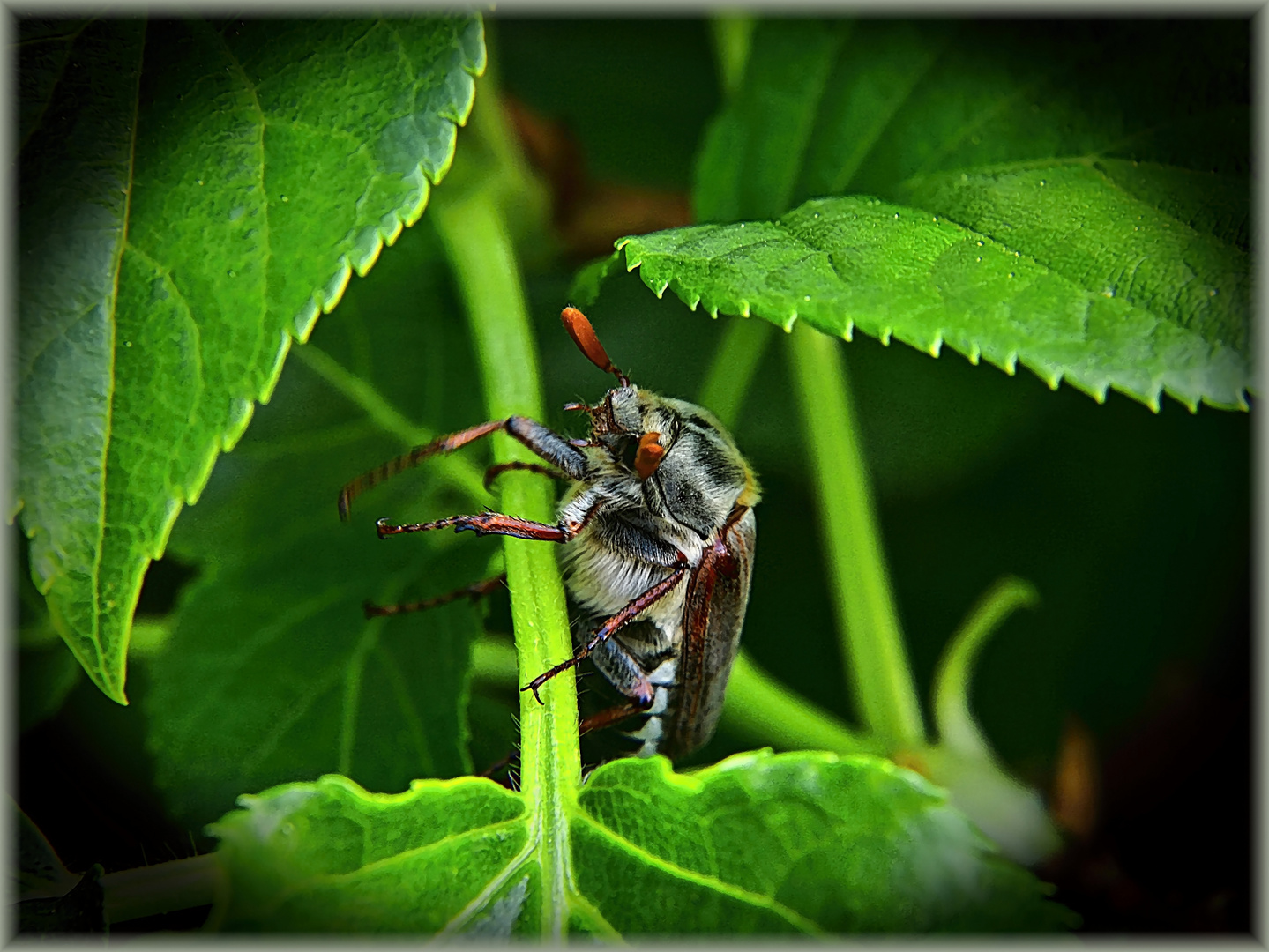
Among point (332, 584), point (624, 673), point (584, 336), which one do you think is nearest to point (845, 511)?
point (624, 673)

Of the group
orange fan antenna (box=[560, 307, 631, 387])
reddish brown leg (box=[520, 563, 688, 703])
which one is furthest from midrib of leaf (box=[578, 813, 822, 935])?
orange fan antenna (box=[560, 307, 631, 387])

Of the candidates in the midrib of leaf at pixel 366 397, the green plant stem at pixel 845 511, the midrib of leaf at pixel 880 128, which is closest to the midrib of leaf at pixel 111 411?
the midrib of leaf at pixel 366 397

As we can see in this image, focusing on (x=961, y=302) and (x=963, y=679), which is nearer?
(x=961, y=302)

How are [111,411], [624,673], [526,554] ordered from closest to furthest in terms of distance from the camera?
[111,411]
[526,554]
[624,673]

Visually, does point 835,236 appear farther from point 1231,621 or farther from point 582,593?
point 1231,621

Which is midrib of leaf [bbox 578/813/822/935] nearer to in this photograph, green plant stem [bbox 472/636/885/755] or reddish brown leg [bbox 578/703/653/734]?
reddish brown leg [bbox 578/703/653/734]

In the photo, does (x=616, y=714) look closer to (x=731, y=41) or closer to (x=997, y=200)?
(x=997, y=200)
